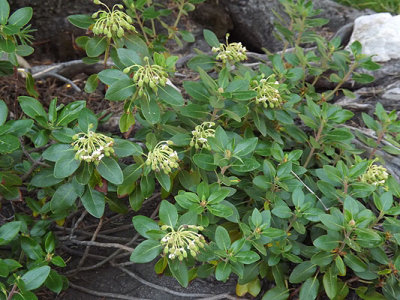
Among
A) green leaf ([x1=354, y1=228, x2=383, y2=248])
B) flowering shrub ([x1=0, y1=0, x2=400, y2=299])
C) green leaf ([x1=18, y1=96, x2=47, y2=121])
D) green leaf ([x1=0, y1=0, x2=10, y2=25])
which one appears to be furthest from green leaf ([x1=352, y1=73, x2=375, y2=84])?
green leaf ([x1=0, y1=0, x2=10, y2=25])

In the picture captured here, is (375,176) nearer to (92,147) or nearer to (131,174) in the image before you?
(131,174)

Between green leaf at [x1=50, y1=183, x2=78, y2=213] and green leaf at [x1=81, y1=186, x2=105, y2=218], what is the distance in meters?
0.06

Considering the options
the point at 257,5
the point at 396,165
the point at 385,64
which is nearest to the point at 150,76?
the point at 396,165

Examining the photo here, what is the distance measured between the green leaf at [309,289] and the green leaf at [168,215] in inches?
25.9

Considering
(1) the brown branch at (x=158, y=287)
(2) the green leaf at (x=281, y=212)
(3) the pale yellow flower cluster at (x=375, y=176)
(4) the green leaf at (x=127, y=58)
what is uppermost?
(4) the green leaf at (x=127, y=58)

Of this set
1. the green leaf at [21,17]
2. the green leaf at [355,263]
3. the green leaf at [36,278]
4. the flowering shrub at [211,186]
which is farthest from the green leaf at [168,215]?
the green leaf at [21,17]

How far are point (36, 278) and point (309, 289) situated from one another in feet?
3.52

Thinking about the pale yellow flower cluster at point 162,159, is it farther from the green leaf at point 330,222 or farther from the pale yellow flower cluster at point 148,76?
the green leaf at point 330,222

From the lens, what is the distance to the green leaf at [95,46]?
2.04 m

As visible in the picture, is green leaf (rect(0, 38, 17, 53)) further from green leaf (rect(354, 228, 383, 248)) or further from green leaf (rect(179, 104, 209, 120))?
green leaf (rect(354, 228, 383, 248))

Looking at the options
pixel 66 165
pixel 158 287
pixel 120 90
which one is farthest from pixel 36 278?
pixel 120 90

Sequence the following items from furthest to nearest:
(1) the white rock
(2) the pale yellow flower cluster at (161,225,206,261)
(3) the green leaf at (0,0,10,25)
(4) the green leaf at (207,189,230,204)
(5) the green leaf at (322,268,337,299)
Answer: (1) the white rock → (3) the green leaf at (0,0,10,25) → (5) the green leaf at (322,268,337,299) → (4) the green leaf at (207,189,230,204) → (2) the pale yellow flower cluster at (161,225,206,261)

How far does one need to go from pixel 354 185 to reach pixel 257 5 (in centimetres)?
223

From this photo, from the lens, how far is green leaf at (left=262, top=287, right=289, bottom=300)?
6.61 feet
